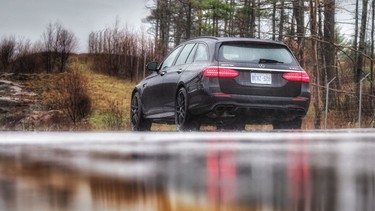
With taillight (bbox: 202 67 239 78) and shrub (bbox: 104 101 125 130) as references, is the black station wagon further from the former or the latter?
Answer: shrub (bbox: 104 101 125 130)

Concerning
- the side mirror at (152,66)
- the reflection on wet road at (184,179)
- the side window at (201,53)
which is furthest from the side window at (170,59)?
the reflection on wet road at (184,179)

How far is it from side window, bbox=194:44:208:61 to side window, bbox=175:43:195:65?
1.12 feet

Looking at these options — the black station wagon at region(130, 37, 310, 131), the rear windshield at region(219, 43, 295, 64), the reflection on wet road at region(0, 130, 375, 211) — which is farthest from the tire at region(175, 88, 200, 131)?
the reflection on wet road at region(0, 130, 375, 211)

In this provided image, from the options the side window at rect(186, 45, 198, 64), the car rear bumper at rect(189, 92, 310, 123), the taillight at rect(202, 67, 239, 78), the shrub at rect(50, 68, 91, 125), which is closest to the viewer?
the car rear bumper at rect(189, 92, 310, 123)

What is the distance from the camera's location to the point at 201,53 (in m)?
12.5

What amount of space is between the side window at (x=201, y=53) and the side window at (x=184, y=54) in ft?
1.12

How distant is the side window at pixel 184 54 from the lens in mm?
13045

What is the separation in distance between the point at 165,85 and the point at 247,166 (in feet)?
30.6

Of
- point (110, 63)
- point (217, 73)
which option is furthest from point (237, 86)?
point (110, 63)

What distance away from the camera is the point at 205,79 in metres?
11.9

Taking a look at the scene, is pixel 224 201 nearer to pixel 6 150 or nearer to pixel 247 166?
pixel 247 166

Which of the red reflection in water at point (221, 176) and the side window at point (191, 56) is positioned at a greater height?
the side window at point (191, 56)

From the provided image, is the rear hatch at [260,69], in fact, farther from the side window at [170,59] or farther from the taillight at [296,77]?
the side window at [170,59]

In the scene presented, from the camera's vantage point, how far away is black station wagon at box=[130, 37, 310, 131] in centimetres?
1184
